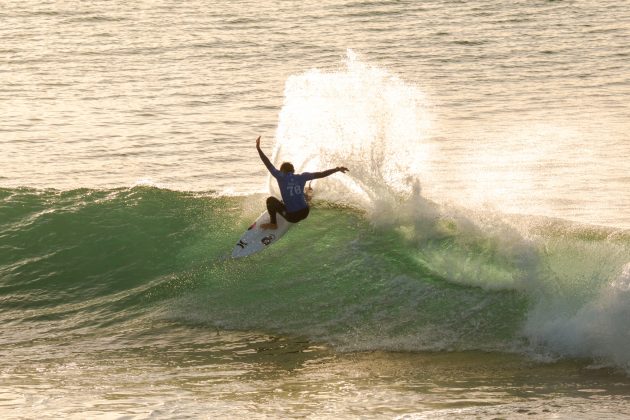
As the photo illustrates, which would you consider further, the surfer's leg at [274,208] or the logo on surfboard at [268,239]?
the logo on surfboard at [268,239]

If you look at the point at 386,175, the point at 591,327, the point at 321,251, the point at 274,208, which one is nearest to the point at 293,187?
the point at 274,208

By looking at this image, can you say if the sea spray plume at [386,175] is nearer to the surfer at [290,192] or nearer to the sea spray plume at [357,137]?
the sea spray plume at [357,137]

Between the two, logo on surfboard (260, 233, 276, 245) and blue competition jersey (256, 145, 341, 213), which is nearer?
blue competition jersey (256, 145, 341, 213)

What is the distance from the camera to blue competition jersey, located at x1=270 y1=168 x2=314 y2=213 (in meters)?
17.5

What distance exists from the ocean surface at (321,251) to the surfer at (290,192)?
1.03 m

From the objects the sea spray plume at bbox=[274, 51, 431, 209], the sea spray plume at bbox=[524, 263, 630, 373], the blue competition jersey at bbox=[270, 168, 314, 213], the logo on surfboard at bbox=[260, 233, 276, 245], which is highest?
the sea spray plume at bbox=[274, 51, 431, 209]

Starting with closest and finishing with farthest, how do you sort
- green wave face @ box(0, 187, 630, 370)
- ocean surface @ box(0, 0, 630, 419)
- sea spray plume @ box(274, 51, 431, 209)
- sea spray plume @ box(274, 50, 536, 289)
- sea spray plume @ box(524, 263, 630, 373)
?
ocean surface @ box(0, 0, 630, 419)
sea spray plume @ box(524, 263, 630, 373)
green wave face @ box(0, 187, 630, 370)
sea spray plume @ box(274, 50, 536, 289)
sea spray plume @ box(274, 51, 431, 209)

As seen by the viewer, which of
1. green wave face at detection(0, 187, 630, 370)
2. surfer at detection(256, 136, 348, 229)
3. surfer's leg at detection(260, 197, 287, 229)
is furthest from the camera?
surfer's leg at detection(260, 197, 287, 229)

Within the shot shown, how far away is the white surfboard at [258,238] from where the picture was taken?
18469 mm

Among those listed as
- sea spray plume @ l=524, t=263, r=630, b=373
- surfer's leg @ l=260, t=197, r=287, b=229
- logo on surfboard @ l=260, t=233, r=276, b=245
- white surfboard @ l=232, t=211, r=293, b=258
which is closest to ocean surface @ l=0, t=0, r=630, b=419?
sea spray plume @ l=524, t=263, r=630, b=373

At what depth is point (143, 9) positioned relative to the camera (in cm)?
4638

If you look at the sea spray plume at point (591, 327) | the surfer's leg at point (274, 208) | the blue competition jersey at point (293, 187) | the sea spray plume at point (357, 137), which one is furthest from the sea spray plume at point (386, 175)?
the blue competition jersey at point (293, 187)

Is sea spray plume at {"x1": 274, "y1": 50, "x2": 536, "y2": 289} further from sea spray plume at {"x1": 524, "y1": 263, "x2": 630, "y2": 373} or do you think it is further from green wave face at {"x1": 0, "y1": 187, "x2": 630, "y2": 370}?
sea spray plume at {"x1": 524, "y1": 263, "x2": 630, "y2": 373}

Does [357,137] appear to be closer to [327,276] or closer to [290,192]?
[290,192]
